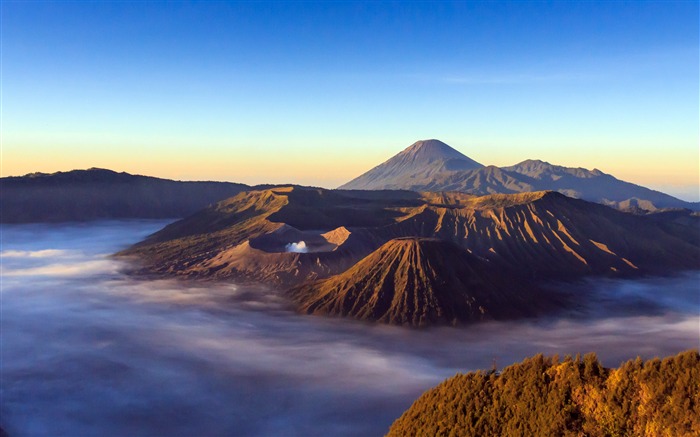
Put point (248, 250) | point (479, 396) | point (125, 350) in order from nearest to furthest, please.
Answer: point (479, 396), point (125, 350), point (248, 250)

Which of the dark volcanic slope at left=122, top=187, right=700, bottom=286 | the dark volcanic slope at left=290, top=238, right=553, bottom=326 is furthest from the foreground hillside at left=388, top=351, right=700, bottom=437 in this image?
the dark volcanic slope at left=122, top=187, right=700, bottom=286

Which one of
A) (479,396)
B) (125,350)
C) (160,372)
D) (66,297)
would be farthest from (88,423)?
(66,297)

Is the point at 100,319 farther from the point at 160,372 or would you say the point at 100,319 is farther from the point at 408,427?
the point at 408,427

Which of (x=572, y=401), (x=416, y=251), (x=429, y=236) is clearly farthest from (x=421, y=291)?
(x=572, y=401)

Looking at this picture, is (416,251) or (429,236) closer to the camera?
(416,251)

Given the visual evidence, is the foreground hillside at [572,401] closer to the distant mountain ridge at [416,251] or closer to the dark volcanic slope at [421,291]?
the dark volcanic slope at [421,291]

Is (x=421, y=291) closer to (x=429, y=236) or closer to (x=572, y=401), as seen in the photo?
(x=429, y=236)
